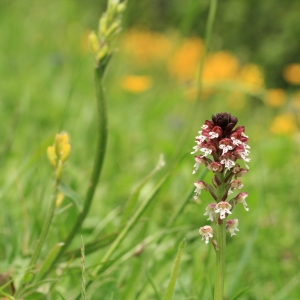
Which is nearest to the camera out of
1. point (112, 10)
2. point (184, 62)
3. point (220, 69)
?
point (112, 10)

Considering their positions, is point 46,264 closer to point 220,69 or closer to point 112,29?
point 112,29

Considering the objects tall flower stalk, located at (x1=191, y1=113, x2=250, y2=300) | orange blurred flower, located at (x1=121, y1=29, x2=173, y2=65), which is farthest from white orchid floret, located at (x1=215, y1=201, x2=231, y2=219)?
orange blurred flower, located at (x1=121, y1=29, x2=173, y2=65)

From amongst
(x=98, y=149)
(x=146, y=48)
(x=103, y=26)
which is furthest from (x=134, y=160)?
(x=146, y=48)

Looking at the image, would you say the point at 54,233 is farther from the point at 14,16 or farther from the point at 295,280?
the point at 14,16

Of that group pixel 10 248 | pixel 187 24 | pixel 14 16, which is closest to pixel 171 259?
pixel 10 248

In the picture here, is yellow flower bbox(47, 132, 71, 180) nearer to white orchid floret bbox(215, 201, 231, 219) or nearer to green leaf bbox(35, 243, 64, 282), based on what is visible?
green leaf bbox(35, 243, 64, 282)
